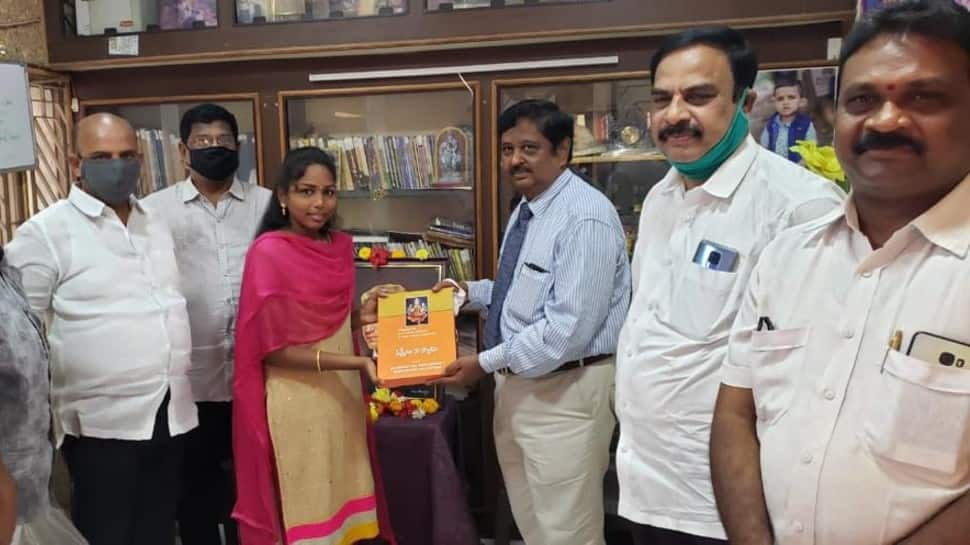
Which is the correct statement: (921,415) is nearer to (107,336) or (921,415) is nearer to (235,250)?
(107,336)

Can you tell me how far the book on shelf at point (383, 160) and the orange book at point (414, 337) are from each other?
2.98 ft

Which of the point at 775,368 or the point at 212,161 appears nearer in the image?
the point at 775,368

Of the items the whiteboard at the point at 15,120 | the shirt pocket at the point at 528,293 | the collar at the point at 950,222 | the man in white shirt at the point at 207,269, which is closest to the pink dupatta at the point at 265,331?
the man in white shirt at the point at 207,269

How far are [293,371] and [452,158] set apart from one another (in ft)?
4.12

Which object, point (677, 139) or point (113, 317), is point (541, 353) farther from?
point (113, 317)

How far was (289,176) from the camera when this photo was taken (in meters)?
2.06

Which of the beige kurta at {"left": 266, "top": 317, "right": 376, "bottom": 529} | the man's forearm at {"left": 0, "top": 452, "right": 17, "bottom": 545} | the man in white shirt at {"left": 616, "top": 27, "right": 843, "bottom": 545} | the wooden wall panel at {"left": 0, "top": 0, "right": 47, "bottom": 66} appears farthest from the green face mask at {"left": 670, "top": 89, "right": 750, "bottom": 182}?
the wooden wall panel at {"left": 0, "top": 0, "right": 47, "bottom": 66}

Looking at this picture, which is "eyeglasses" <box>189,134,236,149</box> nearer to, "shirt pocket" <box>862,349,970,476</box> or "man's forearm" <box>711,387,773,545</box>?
"man's forearm" <box>711,387,773,545</box>

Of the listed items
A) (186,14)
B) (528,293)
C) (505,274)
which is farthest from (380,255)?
(186,14)

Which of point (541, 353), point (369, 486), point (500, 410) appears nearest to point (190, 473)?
point (369, 486)

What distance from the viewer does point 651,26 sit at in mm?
2494

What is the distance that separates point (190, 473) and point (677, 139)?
1.97 meters

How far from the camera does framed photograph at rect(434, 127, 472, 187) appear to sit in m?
2.91

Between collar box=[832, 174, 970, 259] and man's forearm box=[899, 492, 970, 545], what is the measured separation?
32cm
